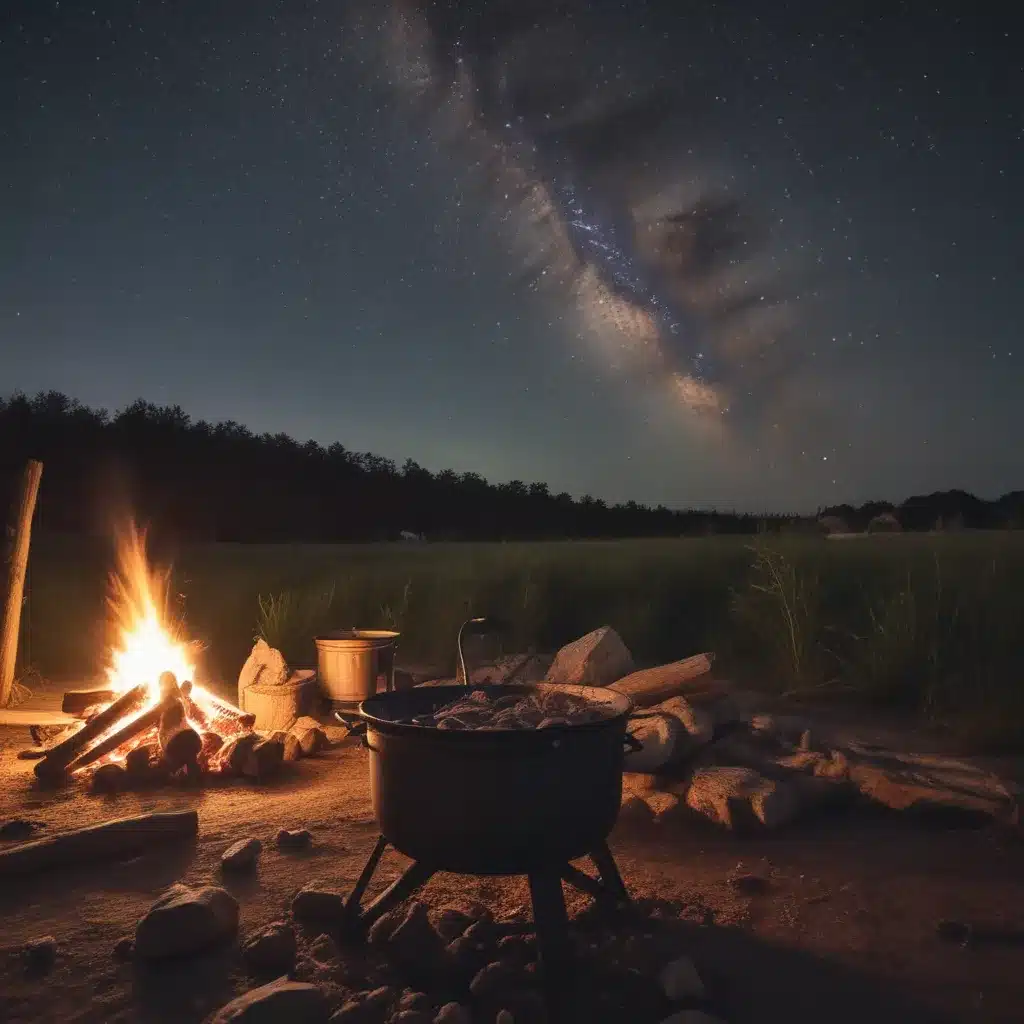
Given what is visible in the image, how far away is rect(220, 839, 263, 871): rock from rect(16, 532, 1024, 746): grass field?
4389 mm

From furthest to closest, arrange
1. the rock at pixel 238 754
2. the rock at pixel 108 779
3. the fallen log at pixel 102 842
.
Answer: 1. the rock at pixel 238 754
2. the rock at pixel 108 779
3. the fallen log at pixel 102 842

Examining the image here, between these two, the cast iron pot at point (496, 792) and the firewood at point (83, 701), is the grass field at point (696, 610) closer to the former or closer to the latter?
the firewood at point (83, 701)

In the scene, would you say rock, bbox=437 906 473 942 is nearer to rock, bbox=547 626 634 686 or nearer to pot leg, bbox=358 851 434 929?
pot leg, bbox=358 851 434 929

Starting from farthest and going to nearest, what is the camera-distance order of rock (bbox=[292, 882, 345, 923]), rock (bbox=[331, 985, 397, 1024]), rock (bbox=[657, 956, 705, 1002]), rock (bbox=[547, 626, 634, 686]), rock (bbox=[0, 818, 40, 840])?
rock (bbox=[547, 626, 634, 686]) → rock (bbox=[0, 818, 40, 840]) → rock (bbox=[292, 882, 345, 923]) → rock (bbox=[657, 956, 705, 1002]) → rock (bbox=[331, 985, 397, 1024])

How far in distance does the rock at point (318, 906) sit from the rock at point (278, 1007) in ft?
2.09

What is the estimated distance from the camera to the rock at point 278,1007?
7.33ft

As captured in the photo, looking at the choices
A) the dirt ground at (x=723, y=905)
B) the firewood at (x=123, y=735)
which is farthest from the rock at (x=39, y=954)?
the firewood at (x=123, y=735)

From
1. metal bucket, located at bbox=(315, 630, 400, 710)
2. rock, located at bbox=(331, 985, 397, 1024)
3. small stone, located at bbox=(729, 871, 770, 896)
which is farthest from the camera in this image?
metal bucket, located at bbox=(315, 630, 400, 710)

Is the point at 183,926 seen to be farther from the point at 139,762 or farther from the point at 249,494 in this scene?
the point at 249,494

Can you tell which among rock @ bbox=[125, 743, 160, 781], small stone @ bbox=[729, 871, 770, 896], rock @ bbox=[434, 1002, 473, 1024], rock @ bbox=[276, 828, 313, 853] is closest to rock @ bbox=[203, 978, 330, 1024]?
rock @ bbox=[434, 1002, 473, 1024]

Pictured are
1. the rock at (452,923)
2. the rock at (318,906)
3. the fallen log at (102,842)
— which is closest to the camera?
the rock at (452,923)

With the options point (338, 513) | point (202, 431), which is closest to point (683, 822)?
point (338, 513)

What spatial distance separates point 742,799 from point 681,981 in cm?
165

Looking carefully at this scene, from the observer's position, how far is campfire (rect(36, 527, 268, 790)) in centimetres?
517
